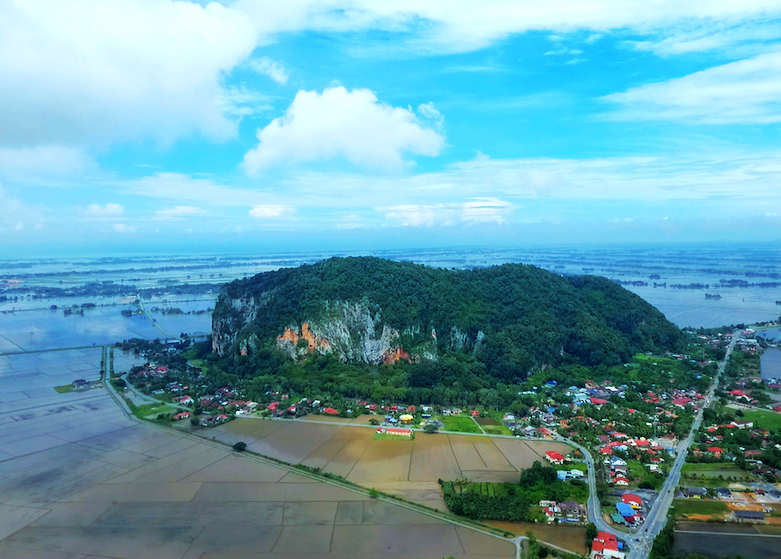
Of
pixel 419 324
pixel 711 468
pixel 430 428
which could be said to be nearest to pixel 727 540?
pixel 711 468

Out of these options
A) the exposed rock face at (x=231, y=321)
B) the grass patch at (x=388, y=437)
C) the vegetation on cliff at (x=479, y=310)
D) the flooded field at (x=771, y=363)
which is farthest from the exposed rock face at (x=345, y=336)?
the flooded field at (x=771, y=363)

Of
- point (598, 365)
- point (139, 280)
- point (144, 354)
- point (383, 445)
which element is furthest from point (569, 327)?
point (139, 280)

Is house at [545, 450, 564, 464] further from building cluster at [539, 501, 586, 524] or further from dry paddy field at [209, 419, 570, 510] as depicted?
building cluster at [539, 501, 586, 524]

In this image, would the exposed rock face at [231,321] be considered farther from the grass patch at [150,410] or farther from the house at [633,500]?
the house at [633,500]

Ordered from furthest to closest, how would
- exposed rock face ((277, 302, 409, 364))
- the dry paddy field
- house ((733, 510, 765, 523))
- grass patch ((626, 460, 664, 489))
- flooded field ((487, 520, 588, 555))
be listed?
1. exposed rock face ((277, 302, 409, 364))
2. the dry paddy field
3. grass patch ((626, 460, 664, 489))
4. house ((733, 510, 765, 523))
5. flooded field ((487, 520, 588, 555))

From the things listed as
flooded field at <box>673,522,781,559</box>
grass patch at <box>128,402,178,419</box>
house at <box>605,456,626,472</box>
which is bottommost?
flooded field at <box>673,522,781,559</box>

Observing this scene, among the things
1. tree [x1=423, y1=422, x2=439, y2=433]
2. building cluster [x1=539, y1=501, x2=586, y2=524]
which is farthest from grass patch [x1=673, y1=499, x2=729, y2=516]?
tree [x1=423, y1=422, x2=439, y2=433]

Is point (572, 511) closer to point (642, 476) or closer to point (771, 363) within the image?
point (642, 476)
